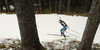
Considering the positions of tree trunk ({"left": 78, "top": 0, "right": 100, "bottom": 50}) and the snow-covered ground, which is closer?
tree trunk ({"left": 78, "top": 0, "right": 100, "bottom": 50})

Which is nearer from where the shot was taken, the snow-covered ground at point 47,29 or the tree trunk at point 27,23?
the tree trunk at point 27,23

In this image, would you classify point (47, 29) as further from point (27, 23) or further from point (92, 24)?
point (92, 24)

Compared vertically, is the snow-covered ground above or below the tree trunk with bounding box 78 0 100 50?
below

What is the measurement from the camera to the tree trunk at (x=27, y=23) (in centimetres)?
243

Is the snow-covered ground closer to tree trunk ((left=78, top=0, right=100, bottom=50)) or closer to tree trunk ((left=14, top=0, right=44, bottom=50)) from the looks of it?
tree trunk ((left=14, top=0, right=44, bottom=50))

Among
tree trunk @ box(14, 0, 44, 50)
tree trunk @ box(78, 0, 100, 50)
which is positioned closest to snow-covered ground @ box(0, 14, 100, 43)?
tree trunk @ box(14, 0, 44, 50)

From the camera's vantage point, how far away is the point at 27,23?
2613 millimetres

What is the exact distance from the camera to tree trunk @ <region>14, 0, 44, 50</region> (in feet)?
7.96

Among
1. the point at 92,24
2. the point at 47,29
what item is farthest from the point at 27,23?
the point at 47,29

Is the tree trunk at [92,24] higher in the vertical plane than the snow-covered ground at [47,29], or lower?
higher

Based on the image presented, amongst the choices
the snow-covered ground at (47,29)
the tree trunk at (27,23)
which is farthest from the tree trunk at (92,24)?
the snow-covered ground at (47,29)

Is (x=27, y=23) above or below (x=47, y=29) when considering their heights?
above

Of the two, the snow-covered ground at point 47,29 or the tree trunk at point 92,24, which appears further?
the snow-covered ground at point 47,29

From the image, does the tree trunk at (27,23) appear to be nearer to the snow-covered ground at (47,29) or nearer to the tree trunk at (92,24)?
the tree trunk at (92,24)
